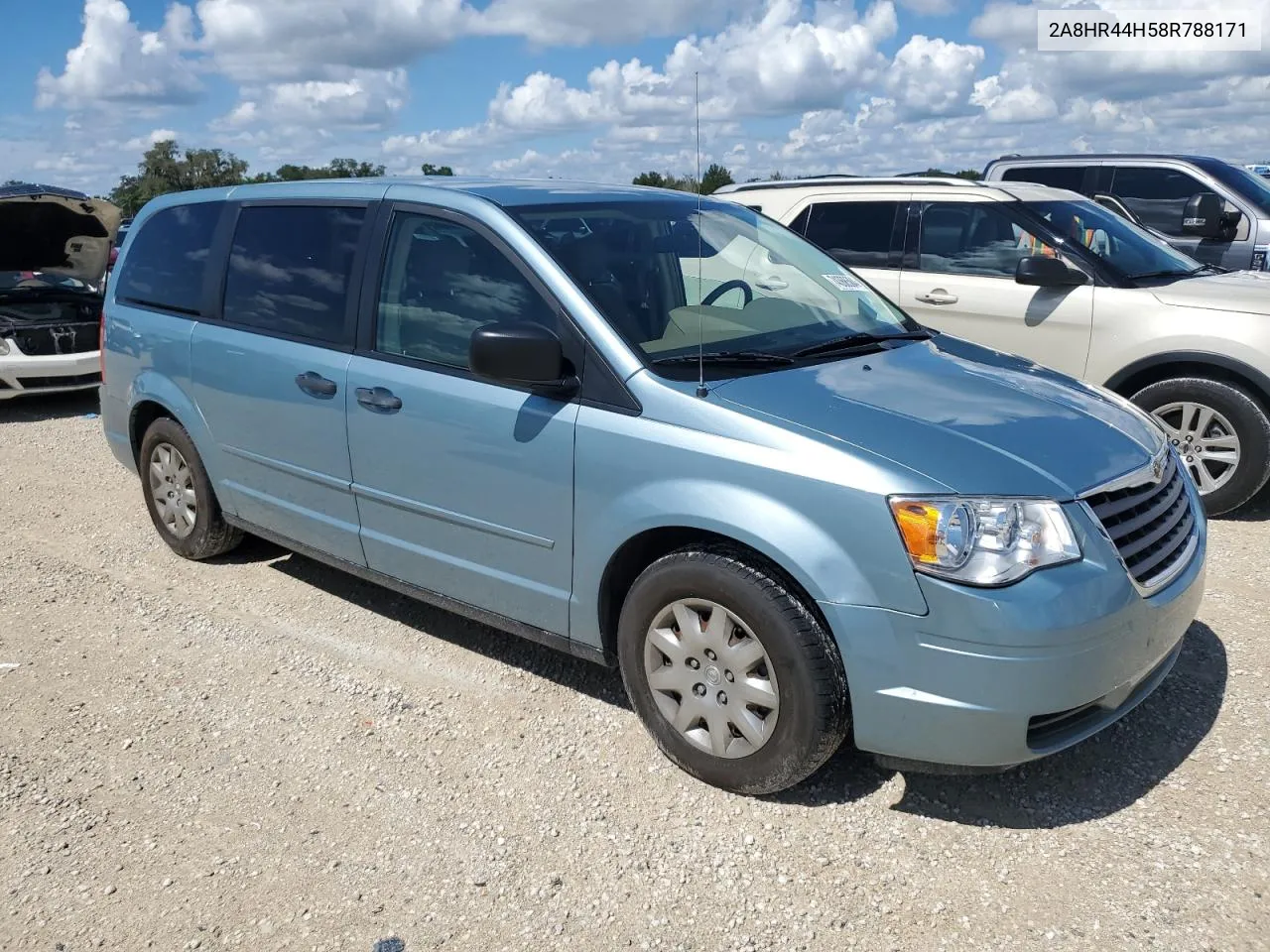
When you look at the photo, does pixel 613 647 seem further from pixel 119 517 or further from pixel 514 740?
pixel 119 517

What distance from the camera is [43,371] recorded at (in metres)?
9.12

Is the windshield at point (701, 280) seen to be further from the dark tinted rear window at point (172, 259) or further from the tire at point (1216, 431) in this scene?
the tire at point (1216, 431)

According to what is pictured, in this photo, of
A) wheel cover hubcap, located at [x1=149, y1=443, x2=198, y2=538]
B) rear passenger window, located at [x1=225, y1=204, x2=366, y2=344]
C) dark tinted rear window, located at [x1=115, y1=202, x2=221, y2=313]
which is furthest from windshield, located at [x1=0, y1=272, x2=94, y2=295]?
rear passenger window, located at [x1=225, y1=204, x2=366, y2=344]

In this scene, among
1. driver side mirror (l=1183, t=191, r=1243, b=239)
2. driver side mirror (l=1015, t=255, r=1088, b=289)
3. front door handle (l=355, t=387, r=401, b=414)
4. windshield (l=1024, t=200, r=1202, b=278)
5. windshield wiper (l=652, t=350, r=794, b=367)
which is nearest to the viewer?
windshield wiper (l=652, t=350, r=794, b=367)

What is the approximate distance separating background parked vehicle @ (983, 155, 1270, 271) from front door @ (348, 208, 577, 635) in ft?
22.5

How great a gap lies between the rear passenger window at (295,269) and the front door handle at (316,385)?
15cm

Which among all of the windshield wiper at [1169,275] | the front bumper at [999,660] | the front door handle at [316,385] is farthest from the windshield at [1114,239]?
the front door handle at [316,385]

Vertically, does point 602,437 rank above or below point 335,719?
above

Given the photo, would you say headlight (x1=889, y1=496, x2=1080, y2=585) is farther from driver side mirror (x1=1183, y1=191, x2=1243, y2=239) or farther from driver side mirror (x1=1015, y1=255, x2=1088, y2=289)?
driver side mirror (x1=1183, y1=191, x2=1243, y2=239)

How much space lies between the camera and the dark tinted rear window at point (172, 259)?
4.96 m

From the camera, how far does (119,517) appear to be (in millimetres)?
6277

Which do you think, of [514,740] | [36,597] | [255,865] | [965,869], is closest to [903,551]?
[965,869]

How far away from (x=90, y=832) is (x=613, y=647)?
66.4 inches

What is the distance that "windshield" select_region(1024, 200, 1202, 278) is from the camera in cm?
642
